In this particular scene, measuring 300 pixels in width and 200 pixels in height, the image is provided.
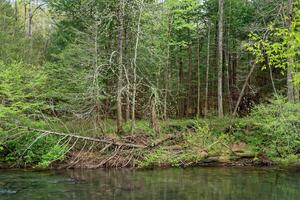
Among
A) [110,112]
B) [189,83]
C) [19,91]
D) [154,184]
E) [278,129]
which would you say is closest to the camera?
[154,184]

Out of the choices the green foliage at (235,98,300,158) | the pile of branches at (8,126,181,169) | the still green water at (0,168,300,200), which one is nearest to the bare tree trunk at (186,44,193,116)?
the green foliage at (235,98,300,158)

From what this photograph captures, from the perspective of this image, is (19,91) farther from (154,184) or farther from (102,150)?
(154,184)

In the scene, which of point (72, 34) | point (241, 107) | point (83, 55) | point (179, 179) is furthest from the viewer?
point (241, 107)

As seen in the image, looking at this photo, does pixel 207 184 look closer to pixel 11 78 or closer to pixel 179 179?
pixel 179 179

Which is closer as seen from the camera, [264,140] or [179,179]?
[179,179]

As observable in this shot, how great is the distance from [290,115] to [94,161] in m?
8.71

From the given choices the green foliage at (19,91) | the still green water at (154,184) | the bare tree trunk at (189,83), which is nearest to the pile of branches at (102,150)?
the still green water at (154,184)

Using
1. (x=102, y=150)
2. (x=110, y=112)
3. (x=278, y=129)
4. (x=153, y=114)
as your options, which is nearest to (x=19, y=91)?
(x=102, y=150)

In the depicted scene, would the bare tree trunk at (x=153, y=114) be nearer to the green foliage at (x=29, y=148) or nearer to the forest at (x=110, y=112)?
the forest at (x=110, y=112)

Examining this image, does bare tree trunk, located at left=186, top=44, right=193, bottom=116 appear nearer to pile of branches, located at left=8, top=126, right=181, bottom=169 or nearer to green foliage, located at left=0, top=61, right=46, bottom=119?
pile of branches, located at left=8, top=126, right=181, bottom=169

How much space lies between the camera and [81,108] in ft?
61.0

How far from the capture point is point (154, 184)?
13.2 m

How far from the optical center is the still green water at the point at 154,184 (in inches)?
452

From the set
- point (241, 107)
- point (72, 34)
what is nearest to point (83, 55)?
point (72, 34)
